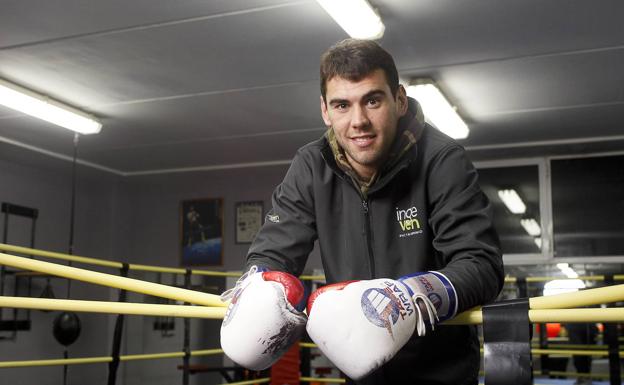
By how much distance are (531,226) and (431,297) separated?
5601 mm

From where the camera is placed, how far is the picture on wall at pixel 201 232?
7570 millimetres

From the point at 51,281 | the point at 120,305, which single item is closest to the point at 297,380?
the point at 51,281

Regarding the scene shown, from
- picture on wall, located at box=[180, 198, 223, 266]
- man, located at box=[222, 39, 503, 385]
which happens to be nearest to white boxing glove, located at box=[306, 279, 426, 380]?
man, located at box=[222, 39, 503, 385]

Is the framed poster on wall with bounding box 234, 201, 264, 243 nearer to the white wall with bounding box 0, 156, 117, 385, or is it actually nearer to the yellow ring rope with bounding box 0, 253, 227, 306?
the white wall with bounding box 0, 156, 117, 385

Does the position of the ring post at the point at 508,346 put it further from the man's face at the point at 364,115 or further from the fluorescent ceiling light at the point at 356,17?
the fluorescent ceiling light at the point at 356,17

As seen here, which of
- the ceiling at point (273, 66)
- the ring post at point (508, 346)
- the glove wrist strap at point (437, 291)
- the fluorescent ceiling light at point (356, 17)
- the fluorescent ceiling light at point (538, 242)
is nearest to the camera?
the ring post at point (508, 346)

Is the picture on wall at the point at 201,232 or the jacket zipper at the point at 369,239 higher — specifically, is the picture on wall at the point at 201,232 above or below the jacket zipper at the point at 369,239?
above

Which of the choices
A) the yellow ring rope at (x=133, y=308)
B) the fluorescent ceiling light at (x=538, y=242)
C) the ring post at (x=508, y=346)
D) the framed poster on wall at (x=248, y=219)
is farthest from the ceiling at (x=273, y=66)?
the ring post at (x=508, y=346)

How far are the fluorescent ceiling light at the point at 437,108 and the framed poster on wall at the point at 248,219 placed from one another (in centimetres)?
256

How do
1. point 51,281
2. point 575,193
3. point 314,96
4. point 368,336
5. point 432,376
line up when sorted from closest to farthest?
1. point 368,336
2. point 432,376
3. point 314,96
4. point 575,193
5. point 51,281

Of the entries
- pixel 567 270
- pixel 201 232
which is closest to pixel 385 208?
pixel 567 270

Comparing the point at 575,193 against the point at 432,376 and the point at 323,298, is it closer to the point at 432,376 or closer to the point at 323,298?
the point at 432,376

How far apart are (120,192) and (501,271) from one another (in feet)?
23.5

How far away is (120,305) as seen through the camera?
1319mm
